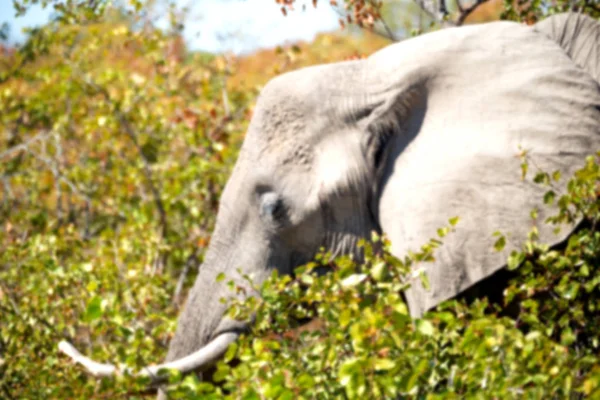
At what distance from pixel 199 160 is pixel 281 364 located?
3.33m

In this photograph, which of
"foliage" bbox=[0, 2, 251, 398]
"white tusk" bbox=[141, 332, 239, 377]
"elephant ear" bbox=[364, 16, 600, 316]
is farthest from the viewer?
"foliage" bbox=[0, 2, 251, 398]

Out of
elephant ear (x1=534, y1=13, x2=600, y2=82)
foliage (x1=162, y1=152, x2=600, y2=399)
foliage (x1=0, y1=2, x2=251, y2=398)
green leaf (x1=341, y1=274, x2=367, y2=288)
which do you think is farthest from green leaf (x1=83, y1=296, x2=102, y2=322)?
elephant ear (x1=534, y1=13, x2=600, y2=82)

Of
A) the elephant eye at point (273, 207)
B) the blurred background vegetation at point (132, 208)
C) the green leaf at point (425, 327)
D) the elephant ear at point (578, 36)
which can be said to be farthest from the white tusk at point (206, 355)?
the elephant ear at point (578, 36)

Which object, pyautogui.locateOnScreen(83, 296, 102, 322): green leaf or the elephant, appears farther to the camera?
the elephant

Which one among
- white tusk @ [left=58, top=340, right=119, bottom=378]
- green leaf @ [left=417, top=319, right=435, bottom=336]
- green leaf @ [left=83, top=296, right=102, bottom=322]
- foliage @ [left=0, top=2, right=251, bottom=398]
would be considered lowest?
foliage @ [left=0, top=2, right=251, bottom=398]

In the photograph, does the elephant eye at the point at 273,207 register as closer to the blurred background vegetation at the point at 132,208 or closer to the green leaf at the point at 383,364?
the blurred background vegetation at the point at 132,208

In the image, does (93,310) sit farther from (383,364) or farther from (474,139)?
(474,139)

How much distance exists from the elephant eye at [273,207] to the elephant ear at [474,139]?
31 cm

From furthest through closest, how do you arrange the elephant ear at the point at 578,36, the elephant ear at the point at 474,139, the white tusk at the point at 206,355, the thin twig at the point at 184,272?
1. the thin twig at the point at 184,272
2. the white tusk at the point at 206,355
3. the elephant ear at the point at 578,36
4. the elephant ear at the point at 474,139

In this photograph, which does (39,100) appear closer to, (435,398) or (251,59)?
(435,398)

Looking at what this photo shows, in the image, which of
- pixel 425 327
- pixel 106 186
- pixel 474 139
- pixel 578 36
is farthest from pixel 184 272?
pixel 425 327

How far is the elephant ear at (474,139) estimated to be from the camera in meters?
2.97

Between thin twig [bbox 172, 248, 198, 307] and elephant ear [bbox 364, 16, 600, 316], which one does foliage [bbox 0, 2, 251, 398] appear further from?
elephant ear [bbox 364, 16, 600, 316]

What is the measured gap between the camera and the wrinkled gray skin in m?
2.99
